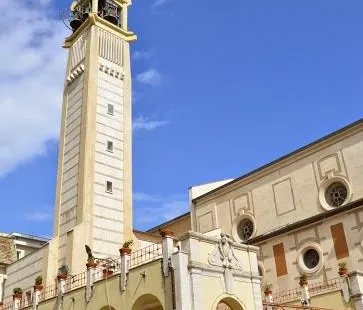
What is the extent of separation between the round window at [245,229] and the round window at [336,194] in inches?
250

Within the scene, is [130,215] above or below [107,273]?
above

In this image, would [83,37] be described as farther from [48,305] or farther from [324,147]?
[48,305]

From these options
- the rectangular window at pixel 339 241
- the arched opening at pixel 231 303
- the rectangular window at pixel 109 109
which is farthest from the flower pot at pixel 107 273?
the rectangular window at pixel 109 109

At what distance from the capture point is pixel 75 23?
139 ft

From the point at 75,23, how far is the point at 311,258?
2815 centimetres

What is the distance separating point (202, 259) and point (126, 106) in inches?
925

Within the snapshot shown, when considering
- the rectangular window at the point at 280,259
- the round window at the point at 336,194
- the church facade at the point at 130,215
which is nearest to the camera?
the church facade at the point at 130,215

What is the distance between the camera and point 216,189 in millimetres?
38188

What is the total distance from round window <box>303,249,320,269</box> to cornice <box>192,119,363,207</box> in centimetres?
671

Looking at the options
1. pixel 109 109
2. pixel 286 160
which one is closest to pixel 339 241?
pixel 286 160

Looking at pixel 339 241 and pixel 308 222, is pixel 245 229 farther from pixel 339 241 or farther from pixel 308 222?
pixel 339 241

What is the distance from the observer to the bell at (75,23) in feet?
138

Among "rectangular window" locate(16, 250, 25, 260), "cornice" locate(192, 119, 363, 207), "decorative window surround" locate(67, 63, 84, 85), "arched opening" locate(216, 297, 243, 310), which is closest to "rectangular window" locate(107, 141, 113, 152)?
"decorative window surround" locate(67, 63, 84, 85)

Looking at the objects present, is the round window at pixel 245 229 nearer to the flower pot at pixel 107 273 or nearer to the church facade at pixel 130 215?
the church facade at pixel 130 215
